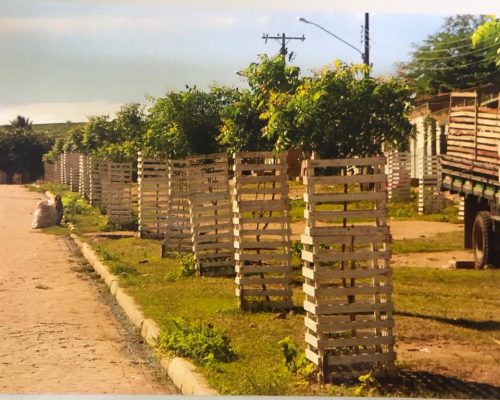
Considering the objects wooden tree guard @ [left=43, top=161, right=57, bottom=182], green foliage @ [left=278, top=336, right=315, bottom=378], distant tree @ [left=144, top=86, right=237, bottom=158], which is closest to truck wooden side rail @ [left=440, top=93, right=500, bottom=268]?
distant tree @ [left=144, top=86, right=237, bottom=158]

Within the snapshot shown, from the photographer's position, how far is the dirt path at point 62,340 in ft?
24.1

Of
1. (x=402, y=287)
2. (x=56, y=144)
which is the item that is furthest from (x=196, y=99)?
(x=402, y=287)

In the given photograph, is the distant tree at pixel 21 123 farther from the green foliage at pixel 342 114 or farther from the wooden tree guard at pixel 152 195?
the wooden tree guard at pixel 152 195

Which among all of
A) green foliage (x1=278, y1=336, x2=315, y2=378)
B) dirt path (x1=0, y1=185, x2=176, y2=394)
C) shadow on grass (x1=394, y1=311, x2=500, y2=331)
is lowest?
dirt path (x1=0, y1=185, x2=176, y2=394)

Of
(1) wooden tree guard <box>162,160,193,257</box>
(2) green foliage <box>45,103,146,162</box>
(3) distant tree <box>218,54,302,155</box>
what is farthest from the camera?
(1) wooden tree guard <box>162,160,193,257</box>

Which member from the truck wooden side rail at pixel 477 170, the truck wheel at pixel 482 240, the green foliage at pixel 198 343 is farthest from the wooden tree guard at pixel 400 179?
the green foliage at pixel 198 343

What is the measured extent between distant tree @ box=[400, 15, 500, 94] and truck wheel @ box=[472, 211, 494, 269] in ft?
6.26

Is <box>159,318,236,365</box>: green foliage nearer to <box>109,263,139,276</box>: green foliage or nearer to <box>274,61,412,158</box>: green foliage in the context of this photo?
<box>274,61,412,158</box>: green foliage

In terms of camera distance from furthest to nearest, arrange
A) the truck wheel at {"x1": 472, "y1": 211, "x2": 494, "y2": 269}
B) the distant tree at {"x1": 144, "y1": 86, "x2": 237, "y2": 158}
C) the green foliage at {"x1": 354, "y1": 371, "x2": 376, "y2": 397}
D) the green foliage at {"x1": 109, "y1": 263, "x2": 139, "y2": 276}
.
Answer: the green foliage at {"x1": 109, "y1": 263, "x2": 139, "y2": 276}, the truck wheel at {"x1": 472, "y1": 211, "x2": 494, "y2": 269}, the distant tree at {"x1": 144, "y1": 86, "x2": 237, "y2": 158}, the green foliage at {"x1": 354, "y1": 371, "x2": 376, "y2": 397}

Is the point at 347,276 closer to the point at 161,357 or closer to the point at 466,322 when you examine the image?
the point at 161,357

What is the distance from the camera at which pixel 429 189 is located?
19.7m

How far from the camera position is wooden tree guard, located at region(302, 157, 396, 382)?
22.4ft

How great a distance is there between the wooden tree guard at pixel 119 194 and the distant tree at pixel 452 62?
421 inches

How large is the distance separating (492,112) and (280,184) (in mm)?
3278
